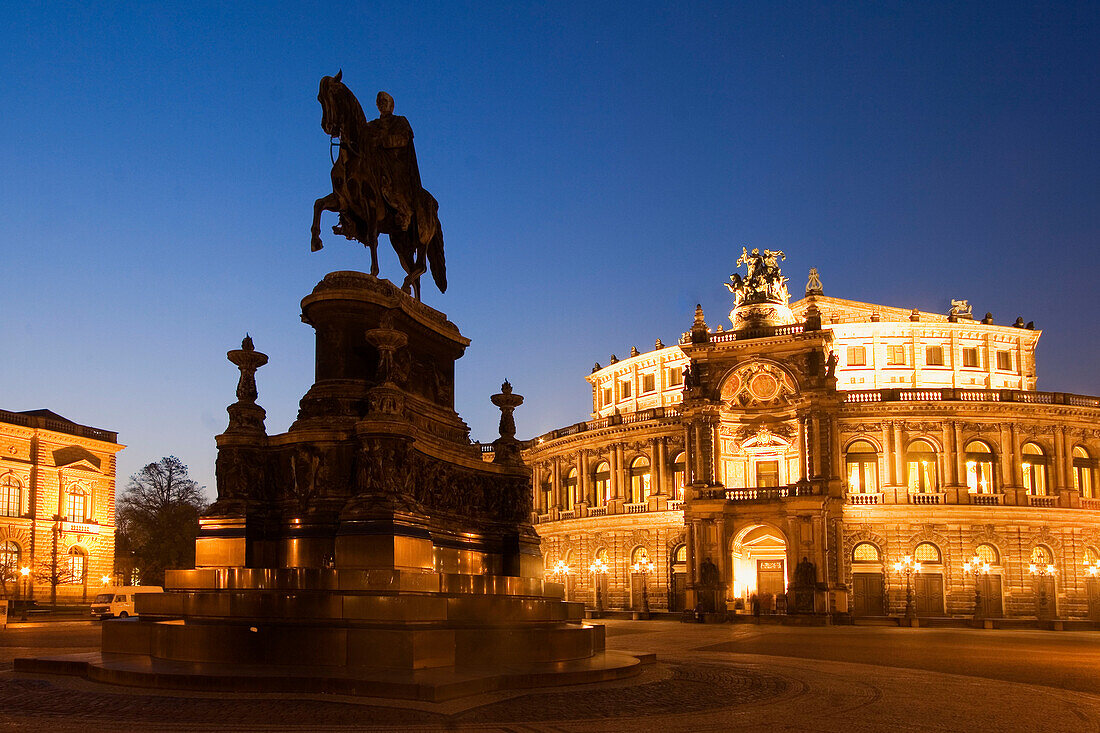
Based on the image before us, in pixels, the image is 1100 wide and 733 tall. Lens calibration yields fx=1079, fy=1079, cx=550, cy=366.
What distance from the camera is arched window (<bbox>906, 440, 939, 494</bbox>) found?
61.2 metres

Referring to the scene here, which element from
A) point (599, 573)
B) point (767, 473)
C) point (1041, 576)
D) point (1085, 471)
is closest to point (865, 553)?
point (767, 473)

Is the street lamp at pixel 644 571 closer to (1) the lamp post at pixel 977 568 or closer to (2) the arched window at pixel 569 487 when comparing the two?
(2) the arched window at pixel 569 487

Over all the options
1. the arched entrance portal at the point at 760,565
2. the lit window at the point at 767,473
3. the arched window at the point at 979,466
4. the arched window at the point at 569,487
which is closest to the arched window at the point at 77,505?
the arched window at the point at 569,487

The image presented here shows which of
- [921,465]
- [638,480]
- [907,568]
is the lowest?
[907,568]

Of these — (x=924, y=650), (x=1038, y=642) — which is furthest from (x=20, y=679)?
(x=1038, y=642)

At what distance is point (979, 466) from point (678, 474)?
17283mm

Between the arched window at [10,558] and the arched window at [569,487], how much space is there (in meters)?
35.6

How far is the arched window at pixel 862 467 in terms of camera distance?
201ft

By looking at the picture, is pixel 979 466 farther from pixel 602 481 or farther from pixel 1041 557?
pixel 602 481

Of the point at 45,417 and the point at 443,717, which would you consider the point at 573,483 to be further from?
the point at 443,717

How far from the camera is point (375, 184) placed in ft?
61.2

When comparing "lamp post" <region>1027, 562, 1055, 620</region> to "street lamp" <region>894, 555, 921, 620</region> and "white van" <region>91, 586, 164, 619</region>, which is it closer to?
"street lamp" <region>894, 555, 921, 620</region>

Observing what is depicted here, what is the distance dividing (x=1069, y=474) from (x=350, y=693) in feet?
189

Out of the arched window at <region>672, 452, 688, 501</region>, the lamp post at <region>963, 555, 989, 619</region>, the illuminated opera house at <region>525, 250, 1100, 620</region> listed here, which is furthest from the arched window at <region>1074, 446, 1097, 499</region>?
the arched window at <region>672, 452, 688, 501</region>
